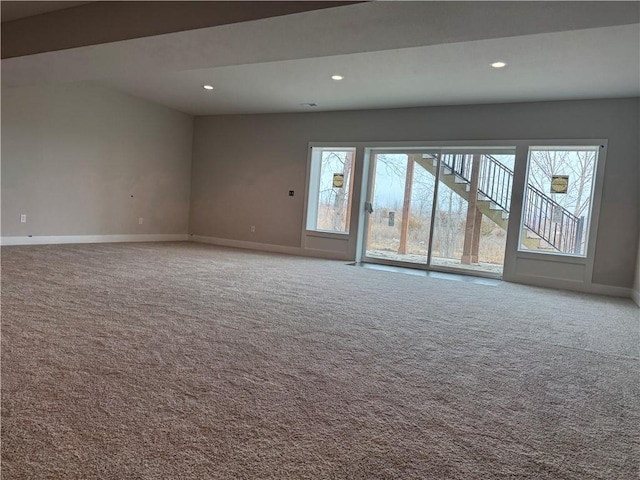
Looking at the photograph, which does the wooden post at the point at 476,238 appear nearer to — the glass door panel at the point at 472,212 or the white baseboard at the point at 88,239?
the glass door panel at the point at 472,212

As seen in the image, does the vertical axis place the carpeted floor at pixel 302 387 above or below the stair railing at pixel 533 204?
below

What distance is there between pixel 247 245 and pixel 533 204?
514cm

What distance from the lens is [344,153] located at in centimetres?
734

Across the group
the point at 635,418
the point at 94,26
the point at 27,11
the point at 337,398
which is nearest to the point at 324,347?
the point at 337,398

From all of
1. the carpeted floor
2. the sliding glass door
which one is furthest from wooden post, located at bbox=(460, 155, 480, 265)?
the carpeted floor

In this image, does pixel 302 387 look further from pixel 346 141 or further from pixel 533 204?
pixel 346 141

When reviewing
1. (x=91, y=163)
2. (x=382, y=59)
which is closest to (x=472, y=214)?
(x=382, y=59)

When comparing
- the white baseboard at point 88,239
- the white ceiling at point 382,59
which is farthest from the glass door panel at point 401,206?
the white baseboard at point 88,239

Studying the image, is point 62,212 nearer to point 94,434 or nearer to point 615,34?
point 94,434

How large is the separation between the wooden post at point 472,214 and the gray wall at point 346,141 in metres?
0.52

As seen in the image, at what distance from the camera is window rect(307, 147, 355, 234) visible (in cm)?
730

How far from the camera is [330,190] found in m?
7.49

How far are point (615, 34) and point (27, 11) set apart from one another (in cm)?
557

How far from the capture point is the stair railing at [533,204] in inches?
223
